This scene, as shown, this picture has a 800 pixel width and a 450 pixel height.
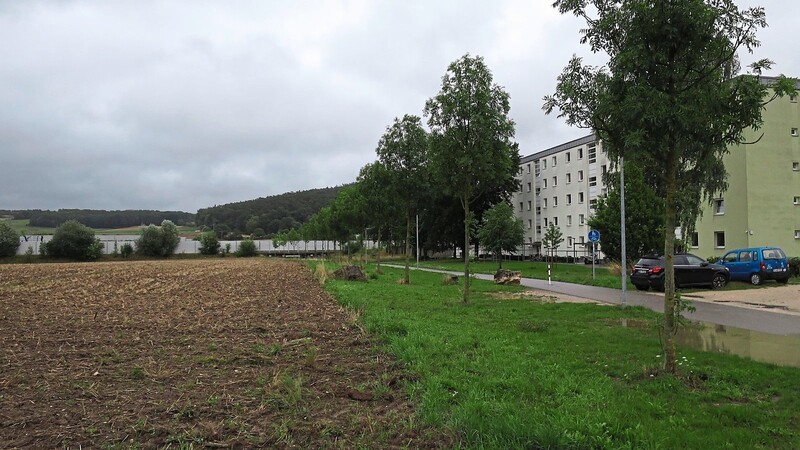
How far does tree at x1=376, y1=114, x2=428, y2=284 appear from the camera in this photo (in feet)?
79.4

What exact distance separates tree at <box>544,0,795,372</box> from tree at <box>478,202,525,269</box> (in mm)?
30091

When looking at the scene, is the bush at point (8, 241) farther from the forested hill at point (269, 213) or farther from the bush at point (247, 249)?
the forested hill at point (269, 213)

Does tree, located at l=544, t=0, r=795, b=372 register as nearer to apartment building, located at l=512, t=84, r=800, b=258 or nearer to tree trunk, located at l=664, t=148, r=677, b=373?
tree trunk, located at l=664, t=148, r=677, b=373

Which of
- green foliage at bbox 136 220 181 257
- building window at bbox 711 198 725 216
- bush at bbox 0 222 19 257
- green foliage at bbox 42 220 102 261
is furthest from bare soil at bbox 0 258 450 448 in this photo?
green foliage at bbox 136 220 181 257

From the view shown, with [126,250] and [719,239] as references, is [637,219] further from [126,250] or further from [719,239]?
[126,250]

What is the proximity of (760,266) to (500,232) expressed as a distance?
15992 millimetres

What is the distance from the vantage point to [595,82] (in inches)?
296

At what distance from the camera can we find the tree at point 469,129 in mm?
15711

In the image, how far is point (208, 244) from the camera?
9125cm

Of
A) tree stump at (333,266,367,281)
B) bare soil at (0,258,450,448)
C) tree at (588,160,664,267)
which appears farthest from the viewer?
tree at (588,160,664,267)

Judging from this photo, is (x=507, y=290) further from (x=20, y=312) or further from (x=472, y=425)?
(x=472, y=425)

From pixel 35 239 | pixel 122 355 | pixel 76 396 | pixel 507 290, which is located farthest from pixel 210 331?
pixel 35 239

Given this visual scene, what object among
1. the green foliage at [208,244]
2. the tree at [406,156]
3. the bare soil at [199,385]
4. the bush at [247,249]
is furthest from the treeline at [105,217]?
the bare soil at [199,385]

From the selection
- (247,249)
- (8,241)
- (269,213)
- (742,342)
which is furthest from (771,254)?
(269,213)
